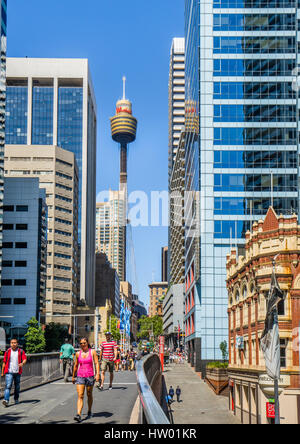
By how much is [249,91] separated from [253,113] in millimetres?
3252

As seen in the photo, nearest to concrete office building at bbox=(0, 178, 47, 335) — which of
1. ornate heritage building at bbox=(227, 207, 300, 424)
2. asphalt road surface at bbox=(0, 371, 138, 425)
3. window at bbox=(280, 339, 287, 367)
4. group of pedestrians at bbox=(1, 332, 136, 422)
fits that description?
ornate heritage building at bbox=(227, 207, 300, 424)

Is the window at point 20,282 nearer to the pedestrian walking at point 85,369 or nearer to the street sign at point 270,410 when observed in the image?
the street sign at point 270,410

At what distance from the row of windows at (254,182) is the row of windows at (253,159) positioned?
1.44 metres

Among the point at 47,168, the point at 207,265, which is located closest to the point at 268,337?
the point at 207,265

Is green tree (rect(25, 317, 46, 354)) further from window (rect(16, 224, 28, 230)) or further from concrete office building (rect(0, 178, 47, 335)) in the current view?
window (rect(16, 224, 28, 230))

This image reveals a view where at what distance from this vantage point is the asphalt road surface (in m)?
15.0

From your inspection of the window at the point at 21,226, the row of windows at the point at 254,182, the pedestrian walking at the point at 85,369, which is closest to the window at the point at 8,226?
the window at the point at 21,226

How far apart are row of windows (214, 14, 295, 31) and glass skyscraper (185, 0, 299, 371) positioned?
0.46 feet

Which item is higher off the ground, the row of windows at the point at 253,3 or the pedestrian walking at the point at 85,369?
the row of windows at the point at 253,3

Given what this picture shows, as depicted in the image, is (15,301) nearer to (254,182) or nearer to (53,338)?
(53,338)

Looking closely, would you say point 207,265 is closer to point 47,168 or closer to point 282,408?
point 282,408

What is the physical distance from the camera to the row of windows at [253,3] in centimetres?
9100

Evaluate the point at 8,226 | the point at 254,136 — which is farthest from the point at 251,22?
the point at 8,226
